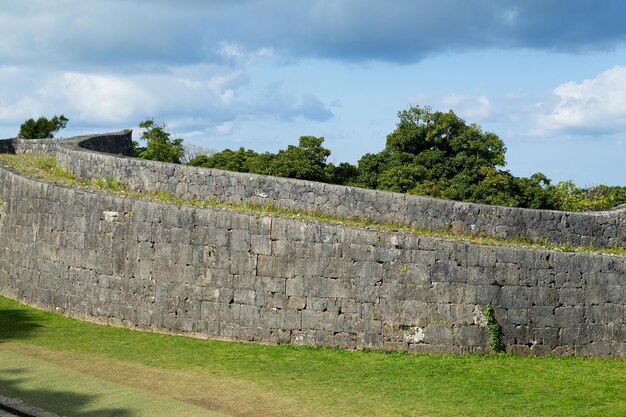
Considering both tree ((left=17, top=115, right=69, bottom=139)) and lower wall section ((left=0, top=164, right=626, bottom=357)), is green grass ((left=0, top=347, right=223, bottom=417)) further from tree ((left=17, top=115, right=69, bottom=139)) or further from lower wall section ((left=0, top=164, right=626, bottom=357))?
tree ((left=17, top=115, right=69, bottom=139))

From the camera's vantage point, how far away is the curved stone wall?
15094 millimetres

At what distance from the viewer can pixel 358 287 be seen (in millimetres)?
15258

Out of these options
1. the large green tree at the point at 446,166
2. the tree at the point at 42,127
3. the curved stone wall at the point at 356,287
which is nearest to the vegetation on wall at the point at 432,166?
the large green tree at the point at 446,166

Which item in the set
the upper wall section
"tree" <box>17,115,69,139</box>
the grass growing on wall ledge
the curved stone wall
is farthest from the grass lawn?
"tree" <box>17,115,69,139</box>

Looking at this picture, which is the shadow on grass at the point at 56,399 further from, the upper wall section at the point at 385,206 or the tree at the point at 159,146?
the tree at the point at 159,146

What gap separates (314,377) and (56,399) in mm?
3660

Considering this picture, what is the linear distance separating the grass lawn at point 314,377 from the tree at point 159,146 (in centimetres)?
1751

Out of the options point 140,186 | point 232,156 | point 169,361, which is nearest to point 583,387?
point 169,361

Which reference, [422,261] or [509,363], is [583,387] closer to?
[509,363]

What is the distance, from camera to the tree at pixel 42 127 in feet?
167

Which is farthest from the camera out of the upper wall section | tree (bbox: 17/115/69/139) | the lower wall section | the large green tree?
tree (bbox: 17/115/69/139)

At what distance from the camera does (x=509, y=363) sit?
14.7m

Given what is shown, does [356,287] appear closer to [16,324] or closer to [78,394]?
[78,394]

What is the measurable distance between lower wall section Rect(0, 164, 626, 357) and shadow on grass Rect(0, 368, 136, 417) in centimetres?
375
